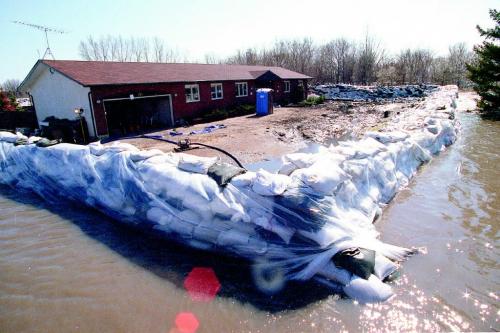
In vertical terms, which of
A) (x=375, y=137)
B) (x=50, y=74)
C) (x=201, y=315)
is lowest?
(x=201, y=315)

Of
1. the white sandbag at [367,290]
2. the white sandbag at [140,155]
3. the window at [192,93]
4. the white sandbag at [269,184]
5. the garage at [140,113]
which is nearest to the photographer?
the white sandbag at [367,290]

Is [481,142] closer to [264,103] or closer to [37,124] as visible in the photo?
[264,103]

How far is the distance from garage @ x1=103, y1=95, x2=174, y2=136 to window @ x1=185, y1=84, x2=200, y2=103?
1.34 metres

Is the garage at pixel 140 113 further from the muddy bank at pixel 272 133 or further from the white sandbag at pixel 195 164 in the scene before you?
the white sandbag at pixel 195 164

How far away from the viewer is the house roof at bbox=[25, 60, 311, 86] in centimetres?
1283

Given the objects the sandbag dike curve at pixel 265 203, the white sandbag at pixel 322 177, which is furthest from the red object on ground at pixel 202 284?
the white sandbag at pixel 322 177

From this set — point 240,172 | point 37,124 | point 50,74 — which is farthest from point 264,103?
point 240,172

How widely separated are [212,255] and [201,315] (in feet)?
3.29

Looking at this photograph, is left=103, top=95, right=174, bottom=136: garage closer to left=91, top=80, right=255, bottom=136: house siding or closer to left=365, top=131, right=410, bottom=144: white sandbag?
left=91, top=80, right=255, bottom=136: house siding

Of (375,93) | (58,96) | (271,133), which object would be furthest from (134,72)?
(375,93)

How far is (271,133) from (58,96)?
9.92 meters

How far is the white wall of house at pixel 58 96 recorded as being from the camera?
40.9ft

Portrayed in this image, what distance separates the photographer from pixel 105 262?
12.9 feet

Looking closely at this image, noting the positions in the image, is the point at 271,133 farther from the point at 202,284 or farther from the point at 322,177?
the point at 202,284
